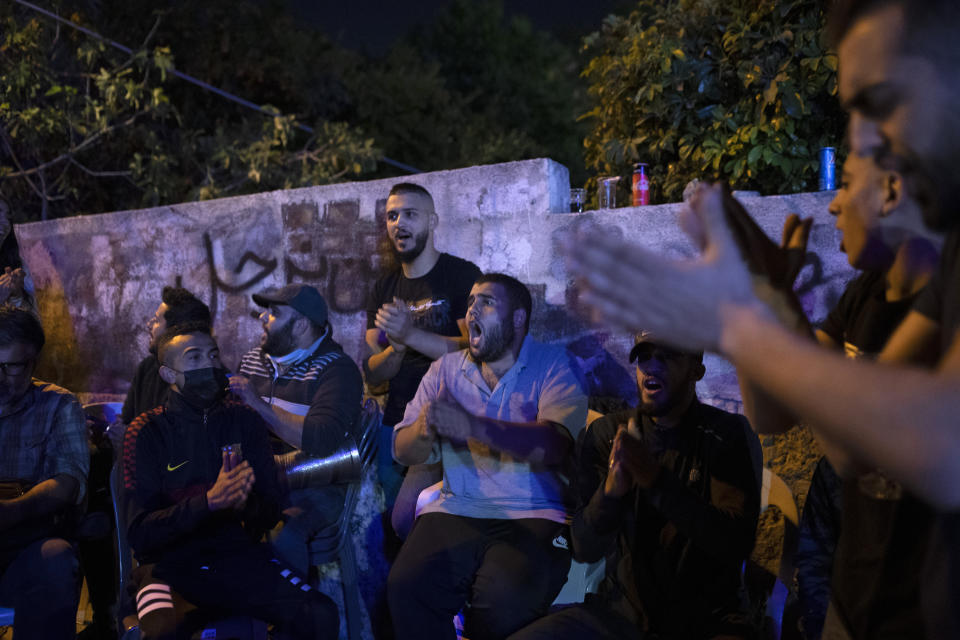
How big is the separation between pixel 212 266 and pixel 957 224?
17.8ft

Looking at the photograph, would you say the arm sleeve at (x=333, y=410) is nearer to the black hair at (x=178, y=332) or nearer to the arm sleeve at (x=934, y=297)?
the black hair at (x=178, y=332)

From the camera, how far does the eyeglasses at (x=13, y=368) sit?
3.38m

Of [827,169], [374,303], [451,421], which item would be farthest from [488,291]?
[827,169]

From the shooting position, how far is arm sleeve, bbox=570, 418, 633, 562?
8.35 ft

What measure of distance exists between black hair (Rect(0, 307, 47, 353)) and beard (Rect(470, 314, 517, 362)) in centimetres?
212

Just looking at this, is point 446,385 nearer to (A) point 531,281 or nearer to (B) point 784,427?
(A) point 531,281

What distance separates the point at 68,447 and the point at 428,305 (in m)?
1.85

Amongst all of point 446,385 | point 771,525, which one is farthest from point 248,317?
point 771,525

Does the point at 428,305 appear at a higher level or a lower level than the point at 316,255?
lower

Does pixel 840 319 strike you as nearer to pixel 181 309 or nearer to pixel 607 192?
pixel 607 192

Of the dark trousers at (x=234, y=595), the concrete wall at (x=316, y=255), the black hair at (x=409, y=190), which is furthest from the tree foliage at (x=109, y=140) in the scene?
the dark trousers at (x=234, y=595)

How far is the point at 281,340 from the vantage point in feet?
12.6

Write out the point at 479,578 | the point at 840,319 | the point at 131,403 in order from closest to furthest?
the point at 840,319 < the point at 479,578 < the point at 131,403

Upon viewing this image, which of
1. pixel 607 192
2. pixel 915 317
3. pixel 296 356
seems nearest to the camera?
pixel 915 317
